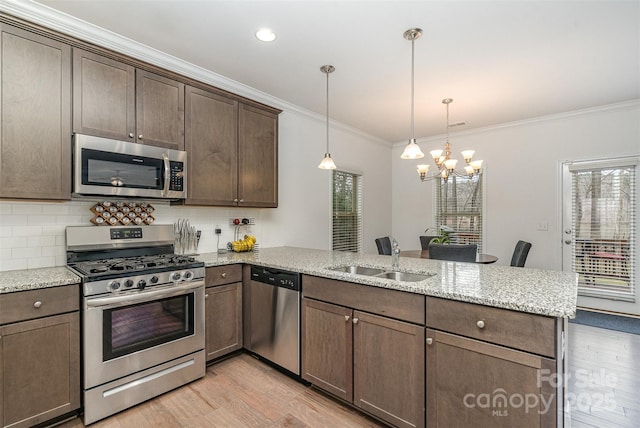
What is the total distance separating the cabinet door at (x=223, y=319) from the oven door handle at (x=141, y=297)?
10.7 inches

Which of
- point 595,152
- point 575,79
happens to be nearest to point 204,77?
point 575,79

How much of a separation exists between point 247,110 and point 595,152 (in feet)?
14.8

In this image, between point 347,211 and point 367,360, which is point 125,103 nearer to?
point 367,360

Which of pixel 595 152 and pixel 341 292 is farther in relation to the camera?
pixel 595 152

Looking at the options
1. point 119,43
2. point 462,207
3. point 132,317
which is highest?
point 119,43

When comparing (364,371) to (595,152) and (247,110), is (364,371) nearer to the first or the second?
(247,110)

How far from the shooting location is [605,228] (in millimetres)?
4125

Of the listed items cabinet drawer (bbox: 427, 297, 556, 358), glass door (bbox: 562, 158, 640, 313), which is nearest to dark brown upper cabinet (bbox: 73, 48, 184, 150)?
cabinet drawer (bbox: 427, 297, 556, 358)

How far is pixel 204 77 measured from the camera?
10.1ft

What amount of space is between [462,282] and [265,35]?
7.46 feet

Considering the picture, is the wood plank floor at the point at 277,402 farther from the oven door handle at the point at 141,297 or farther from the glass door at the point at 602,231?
the glass door at the point at 602,231

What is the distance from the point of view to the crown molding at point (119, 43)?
6.80 feet

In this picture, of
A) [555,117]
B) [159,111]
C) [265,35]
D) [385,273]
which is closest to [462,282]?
[385,273]

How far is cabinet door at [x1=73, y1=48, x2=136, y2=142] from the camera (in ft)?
7.20
